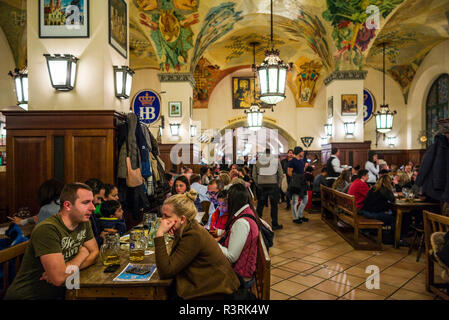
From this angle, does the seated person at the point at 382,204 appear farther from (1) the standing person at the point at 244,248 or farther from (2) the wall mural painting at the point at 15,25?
(2) the wall mural painting at the point at 15,25

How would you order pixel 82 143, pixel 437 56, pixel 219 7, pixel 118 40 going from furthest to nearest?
1. pixel 437 56
2. pixel 219 7
3. pixel 118 40
4. pixel 82 143

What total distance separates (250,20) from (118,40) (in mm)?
7397

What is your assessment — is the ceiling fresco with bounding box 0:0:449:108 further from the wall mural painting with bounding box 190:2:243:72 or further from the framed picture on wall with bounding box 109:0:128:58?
the framed picture on wall with bounding box 109:0:128:58

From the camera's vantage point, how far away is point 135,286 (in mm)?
2049

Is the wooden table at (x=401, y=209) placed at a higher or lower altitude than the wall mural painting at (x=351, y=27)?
lower

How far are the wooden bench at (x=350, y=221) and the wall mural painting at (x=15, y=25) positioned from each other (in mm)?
9326

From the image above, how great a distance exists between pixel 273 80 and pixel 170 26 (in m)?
5.39

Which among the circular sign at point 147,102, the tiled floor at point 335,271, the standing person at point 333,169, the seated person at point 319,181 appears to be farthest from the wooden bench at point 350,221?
the circular sign at point 147,102

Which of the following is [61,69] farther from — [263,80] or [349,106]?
[349,106]

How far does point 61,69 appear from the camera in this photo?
415cm

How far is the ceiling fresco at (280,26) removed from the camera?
29.7 feet

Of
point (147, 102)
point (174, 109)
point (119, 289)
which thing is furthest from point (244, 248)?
point (147, 102)

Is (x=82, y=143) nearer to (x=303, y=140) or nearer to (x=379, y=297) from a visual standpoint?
(x=379, y=297)
